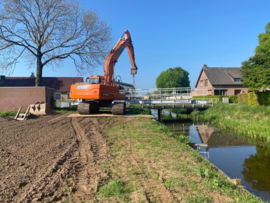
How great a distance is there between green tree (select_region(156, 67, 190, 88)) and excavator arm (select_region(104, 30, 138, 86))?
53590 millimetres

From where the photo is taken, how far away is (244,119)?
16.0m

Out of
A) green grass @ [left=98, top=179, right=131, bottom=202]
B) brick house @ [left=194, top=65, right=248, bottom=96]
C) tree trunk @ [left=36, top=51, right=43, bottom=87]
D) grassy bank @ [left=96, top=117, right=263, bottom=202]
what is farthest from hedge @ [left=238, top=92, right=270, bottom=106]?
tree trunk @ [left=36, top=51, right=43, bottom=87]

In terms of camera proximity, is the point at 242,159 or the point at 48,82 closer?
the point at 242,159

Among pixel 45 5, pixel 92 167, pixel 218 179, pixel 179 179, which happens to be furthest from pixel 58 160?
pixel 45 5

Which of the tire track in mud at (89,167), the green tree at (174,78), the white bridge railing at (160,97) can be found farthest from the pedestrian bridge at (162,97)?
the green tree at (174,78)

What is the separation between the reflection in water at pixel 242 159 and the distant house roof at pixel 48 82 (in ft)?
94.4

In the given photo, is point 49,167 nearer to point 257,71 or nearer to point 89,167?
point 89,167

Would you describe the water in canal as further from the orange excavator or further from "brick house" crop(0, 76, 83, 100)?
"brick house" crop(0, 76, 83, 100)

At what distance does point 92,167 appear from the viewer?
4930 mm

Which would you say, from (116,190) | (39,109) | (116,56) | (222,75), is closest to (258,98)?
(116,56)

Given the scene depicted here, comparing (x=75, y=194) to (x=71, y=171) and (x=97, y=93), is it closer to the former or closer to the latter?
(x=71, y=171)

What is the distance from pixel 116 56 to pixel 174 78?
56505 mm

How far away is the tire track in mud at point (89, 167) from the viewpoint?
3.71m

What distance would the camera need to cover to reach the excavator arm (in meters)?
15.5
